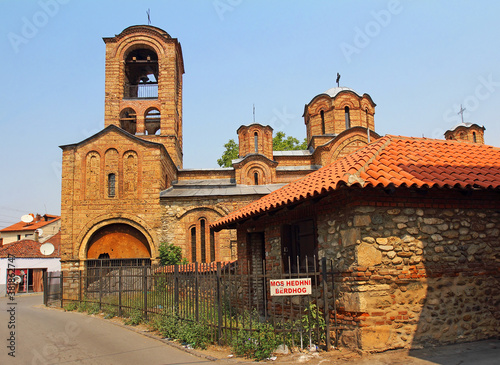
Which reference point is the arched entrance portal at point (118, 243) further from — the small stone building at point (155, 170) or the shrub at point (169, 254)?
the shrub at point (169, 254)

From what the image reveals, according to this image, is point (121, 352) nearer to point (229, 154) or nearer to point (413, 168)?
point (413, 168)

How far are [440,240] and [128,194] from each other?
1484cm

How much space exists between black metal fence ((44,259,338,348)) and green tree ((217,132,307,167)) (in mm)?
22802

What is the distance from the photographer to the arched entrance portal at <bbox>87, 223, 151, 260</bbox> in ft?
59.1

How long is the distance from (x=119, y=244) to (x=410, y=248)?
14.8 metres

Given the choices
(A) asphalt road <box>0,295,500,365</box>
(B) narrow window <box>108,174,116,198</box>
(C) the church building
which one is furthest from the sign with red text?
(B) narrow window <box>108,174,116,198</box>

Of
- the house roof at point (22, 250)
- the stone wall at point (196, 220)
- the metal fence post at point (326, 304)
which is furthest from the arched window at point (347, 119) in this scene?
the house roof at point (22, 250)

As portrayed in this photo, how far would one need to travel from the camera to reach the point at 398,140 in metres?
8.44

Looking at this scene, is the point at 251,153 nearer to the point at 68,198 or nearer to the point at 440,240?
the point at 68,198

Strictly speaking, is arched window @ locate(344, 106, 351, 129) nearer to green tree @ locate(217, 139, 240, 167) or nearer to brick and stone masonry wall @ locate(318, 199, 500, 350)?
green tree @ locate(217, 139, 240, 167)

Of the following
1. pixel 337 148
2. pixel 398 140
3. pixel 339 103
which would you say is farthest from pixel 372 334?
pixel 339 103

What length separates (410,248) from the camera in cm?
630

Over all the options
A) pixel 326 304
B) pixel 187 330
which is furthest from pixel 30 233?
pixel 326 304

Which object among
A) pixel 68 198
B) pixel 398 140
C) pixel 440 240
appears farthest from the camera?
pixel 68 198
